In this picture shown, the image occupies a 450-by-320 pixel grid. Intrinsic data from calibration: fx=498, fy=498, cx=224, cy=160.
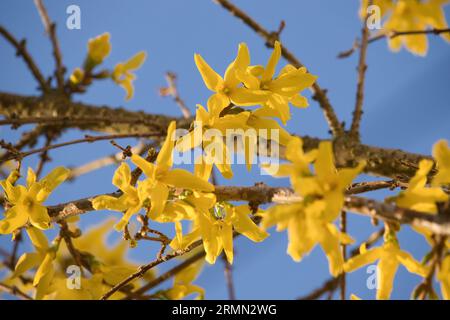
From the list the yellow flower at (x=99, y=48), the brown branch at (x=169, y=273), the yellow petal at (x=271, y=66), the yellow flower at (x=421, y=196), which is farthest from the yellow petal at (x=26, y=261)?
the yellow flower at (x=99, y=48)

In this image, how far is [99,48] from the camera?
2729 mm

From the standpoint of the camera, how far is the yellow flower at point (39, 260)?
153 centimetres

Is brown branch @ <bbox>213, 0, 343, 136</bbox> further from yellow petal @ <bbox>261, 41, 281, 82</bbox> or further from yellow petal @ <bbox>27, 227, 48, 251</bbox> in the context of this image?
yellow petal @ <bbox>27, 227, 48, 251</bbox>

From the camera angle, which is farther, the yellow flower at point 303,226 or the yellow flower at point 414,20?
the yellow flower at point 414,20

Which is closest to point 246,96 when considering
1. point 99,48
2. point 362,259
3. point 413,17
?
point 362,259

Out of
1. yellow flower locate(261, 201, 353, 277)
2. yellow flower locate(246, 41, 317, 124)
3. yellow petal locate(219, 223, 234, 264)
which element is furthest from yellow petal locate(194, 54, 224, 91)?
yellow flower locate(261, 201, 353, 277)

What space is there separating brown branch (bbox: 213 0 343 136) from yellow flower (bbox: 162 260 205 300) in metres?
0.82

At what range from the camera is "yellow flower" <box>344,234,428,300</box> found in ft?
3.45

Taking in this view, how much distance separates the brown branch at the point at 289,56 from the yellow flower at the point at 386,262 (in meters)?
1.06

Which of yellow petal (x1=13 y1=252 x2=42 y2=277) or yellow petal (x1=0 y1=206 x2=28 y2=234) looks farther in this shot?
yellow petal (x1=13 y1=252 x2=42 y2=277)

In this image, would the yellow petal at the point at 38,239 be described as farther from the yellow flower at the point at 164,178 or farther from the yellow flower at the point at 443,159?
the yellow flower at the point at 443,159
